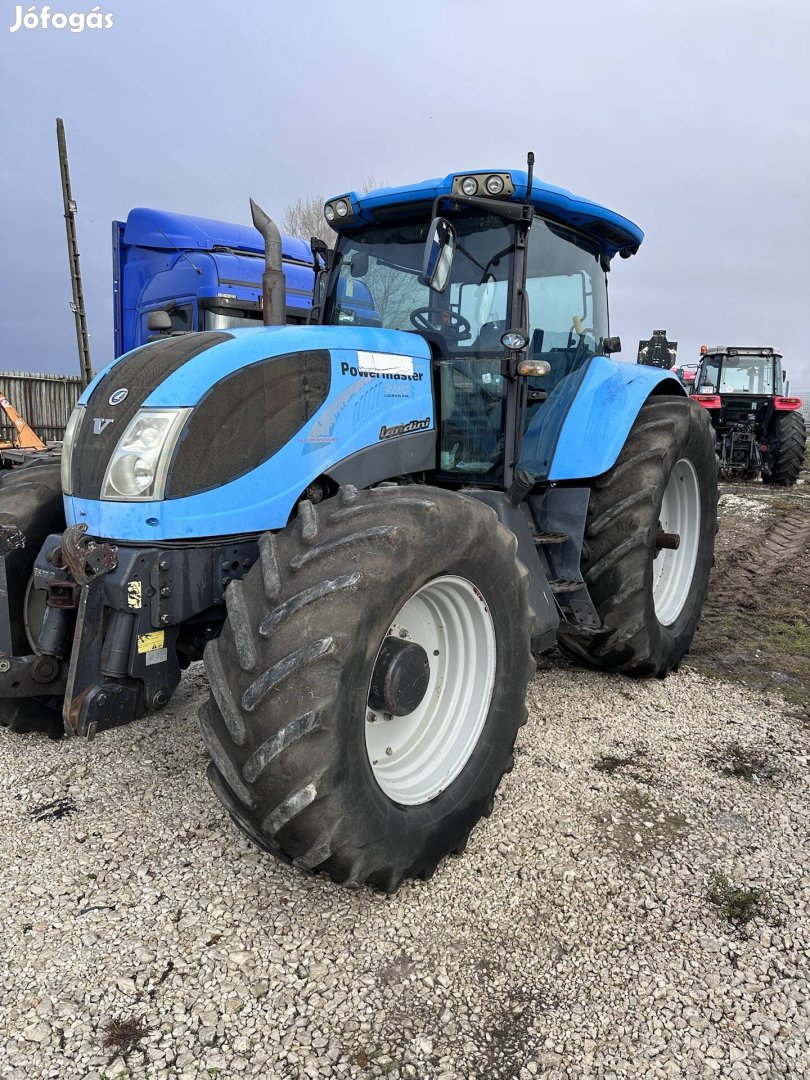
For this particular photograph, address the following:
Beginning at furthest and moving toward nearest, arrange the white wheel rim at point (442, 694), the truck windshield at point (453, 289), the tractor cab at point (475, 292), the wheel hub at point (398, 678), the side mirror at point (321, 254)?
1. the side mirror at point (321, 254)
2. the truck windshield at point (453, 289)
3. the tractor cab at point (475, 292)
4. the white wheel rim at point (442, 694)
5. the wheel hub at point (398, 678)

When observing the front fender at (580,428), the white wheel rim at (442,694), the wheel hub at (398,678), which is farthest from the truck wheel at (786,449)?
the wheel hub at (398,678)

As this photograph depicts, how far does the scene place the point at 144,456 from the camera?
2.43 meters

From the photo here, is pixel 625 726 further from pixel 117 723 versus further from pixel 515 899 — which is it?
pixel 117 723

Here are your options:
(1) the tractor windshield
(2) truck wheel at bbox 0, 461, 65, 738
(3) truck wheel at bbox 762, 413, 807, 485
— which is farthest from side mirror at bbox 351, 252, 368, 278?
(3) truck wheel at bbox 762, 413, 807, 485

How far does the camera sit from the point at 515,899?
7.82ft

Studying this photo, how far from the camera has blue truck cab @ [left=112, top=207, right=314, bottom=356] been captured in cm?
847

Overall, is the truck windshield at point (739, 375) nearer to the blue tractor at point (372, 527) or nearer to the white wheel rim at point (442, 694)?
the blue tractor at point (372, 527)

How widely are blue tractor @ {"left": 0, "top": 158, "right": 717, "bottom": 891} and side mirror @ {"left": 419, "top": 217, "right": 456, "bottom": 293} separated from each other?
0.01 m

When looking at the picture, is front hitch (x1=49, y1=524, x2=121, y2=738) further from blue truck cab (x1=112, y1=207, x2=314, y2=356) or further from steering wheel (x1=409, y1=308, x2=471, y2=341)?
blue truck cab (x1=112, y1=207, x2=314, y2=356)

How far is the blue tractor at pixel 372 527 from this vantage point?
2.04 meters

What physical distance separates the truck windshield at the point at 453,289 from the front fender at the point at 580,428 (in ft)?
1.61

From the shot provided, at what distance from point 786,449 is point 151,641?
14160mm

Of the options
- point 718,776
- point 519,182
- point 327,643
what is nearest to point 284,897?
point 327,643

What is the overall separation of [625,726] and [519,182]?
2492mm
